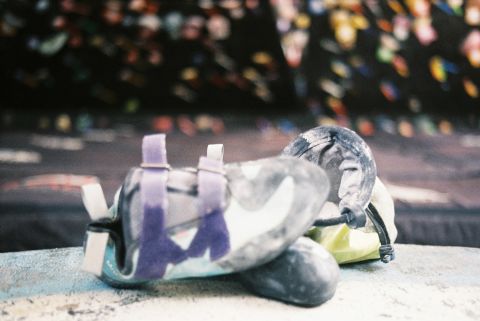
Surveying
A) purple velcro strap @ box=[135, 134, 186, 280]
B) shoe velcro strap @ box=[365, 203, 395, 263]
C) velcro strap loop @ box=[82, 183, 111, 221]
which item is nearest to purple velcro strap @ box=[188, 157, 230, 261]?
purple velcro strap @ box=[135, 134, 186, 280]

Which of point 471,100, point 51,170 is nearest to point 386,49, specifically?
point 471,100

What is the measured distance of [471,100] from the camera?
217 centimetres

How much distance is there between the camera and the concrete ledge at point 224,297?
0.61 m

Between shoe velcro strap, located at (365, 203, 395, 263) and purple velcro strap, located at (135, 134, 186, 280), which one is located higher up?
purple velcro strap, located at (135, 134, 186, 280)

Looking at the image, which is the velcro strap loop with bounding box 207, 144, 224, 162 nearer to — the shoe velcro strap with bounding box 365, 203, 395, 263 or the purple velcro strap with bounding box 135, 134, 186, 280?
the purple velcro strap with bounding box 135, 134, 186, 280

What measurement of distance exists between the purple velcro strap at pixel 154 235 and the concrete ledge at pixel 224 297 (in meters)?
0.06

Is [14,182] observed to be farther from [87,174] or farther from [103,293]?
[103,293]

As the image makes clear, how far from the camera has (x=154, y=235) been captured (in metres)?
0.59

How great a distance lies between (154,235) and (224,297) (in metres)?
0.13

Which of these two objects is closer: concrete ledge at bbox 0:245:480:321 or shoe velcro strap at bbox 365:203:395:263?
concrete ledge at bbox 0:245:480:321

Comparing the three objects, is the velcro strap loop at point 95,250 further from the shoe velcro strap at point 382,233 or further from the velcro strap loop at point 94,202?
the shoe velcro strap at point 382,233

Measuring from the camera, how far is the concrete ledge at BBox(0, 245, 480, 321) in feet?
2.01

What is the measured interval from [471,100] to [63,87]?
5.66ft

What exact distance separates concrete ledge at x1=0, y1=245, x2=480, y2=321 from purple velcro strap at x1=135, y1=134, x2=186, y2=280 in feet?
0.20
